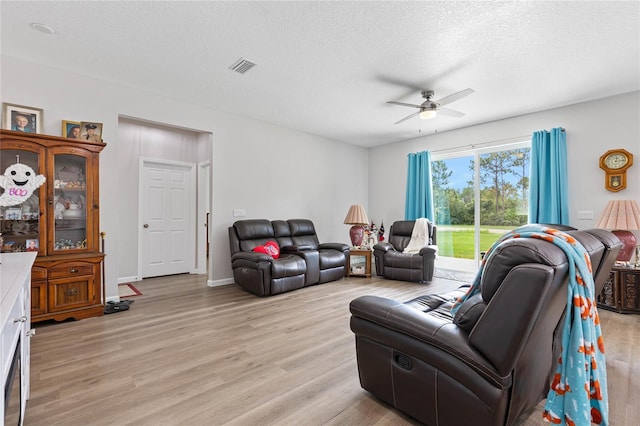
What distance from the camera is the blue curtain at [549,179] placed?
168 inches

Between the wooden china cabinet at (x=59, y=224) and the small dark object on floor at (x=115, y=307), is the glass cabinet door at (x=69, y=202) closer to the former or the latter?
the wooden china cabinet at (x=59, y=224)

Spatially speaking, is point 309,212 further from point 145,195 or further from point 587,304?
point 587,304

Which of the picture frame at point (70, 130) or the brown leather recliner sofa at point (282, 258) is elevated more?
the picture frame at point (70, 130)

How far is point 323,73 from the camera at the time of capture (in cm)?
338

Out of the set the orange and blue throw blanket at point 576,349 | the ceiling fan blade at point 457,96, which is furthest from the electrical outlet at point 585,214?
the orange and blue throw blanket at point 576,349

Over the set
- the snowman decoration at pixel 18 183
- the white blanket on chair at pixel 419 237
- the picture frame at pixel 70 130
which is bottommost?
the white blanket on chair at pixel 419 237

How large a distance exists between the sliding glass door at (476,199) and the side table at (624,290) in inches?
58.6

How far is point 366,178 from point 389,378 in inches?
230

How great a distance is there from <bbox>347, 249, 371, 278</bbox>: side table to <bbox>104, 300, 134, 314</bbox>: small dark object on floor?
3.32m

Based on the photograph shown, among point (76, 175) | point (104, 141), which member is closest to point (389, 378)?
point (76, 175)

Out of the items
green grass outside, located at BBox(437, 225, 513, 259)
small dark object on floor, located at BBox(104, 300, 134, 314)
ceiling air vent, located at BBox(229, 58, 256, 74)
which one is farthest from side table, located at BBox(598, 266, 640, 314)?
small dark object on floor, located at BBox(104, 300, 134, 314)

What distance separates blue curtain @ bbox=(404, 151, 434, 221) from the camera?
19.3ft

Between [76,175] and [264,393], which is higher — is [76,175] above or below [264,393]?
above

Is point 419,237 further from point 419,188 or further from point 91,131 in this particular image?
point 91,131
